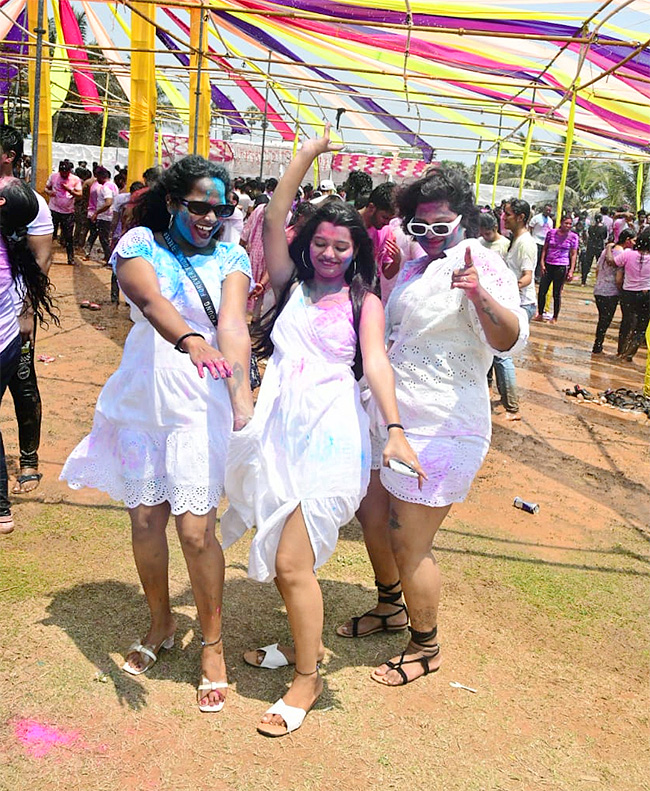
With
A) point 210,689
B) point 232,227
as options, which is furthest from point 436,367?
point 232,227

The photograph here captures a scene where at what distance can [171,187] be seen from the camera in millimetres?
2652

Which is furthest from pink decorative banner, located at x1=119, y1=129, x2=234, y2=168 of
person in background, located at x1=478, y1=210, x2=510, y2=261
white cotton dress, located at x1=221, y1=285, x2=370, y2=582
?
white cotton dress, located at x1=221, y1=285, x2=370, y2=582

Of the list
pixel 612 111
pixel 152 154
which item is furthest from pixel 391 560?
pixel 612 111

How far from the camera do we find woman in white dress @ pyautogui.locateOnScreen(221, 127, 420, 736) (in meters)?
2.56

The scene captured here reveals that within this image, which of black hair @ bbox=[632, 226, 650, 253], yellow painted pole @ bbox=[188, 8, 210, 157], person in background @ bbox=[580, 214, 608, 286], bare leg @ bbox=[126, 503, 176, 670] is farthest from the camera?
person in background @ bbox=[580, 214, 608, 286]

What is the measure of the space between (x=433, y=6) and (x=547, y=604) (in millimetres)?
5592

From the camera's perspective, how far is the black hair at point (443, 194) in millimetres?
2793

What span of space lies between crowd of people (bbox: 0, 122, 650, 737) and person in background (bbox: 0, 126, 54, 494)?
1048 millimetres

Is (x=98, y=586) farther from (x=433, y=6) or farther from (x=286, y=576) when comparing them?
(x=433, y=6)

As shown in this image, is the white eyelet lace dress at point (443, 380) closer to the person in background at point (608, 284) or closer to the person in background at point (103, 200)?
the person in background at point (608, 284)

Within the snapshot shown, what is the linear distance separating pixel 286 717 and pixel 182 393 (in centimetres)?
111

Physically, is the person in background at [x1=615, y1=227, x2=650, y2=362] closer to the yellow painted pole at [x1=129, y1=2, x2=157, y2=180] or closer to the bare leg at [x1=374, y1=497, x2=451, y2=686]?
the yellow painted pole at [x1=129, y1=2, x2=157, y2=180]

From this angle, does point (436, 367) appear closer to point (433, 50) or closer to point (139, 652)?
point (139, 652)

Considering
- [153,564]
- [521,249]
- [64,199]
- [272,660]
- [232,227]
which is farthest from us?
[64,199]
